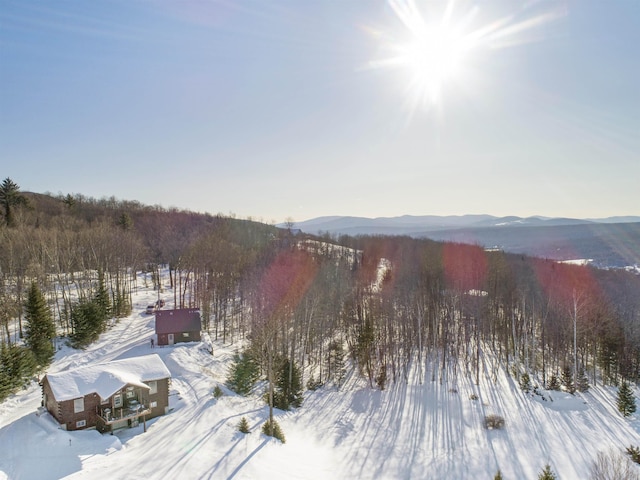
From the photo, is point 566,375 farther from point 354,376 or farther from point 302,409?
point 302,409

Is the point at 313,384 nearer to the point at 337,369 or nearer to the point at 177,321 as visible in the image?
the point at 337,369

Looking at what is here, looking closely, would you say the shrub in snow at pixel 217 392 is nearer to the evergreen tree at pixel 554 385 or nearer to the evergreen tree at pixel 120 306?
the evergreen tree at pixel 120 306

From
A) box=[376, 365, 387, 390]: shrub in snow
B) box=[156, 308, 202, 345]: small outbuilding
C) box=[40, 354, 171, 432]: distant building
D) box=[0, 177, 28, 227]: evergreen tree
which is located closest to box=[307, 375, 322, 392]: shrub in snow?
box=[376, 365, 387, 390]: shrub in snow

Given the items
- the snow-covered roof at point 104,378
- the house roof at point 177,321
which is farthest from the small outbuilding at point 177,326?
the snow-covered roof at point 104,378

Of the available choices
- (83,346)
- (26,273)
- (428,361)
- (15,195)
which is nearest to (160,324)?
(83,346)

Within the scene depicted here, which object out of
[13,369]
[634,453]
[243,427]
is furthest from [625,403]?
[13,369]

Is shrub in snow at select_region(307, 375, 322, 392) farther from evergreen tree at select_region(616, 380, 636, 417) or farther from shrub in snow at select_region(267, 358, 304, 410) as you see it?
evergreen tree at select_region(616, 380, 636, 417)
